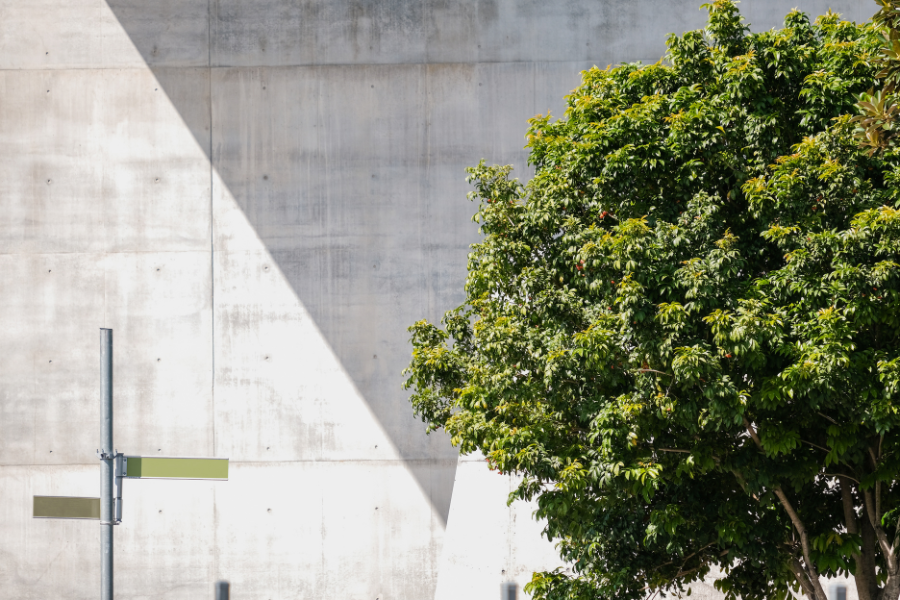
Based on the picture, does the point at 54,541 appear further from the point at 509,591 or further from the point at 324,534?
the point at 509,591

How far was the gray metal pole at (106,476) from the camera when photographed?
209 inches

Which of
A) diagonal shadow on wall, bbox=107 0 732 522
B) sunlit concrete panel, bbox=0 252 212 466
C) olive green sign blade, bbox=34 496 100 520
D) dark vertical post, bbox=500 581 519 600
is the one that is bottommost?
dark vertical post, bbox=500 581 519 600

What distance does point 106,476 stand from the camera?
17.6 ft

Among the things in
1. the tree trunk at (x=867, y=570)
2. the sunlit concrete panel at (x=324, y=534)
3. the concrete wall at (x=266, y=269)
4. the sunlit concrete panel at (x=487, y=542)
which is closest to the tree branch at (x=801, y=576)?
the tree trunk at (x=867, y=570)

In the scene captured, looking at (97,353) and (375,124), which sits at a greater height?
(375,124)

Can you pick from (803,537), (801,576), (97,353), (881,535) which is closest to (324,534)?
(97,353)

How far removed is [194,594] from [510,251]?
8.18 m

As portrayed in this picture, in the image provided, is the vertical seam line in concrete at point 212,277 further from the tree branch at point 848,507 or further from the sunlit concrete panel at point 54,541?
the tree branch at point 848,507

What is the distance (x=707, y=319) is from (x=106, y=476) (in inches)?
165

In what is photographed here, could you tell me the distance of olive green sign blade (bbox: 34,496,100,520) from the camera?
5473 mm

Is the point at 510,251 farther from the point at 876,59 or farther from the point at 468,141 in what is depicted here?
the point at 468,141

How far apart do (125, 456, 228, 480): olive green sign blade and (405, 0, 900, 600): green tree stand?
197 centimetres

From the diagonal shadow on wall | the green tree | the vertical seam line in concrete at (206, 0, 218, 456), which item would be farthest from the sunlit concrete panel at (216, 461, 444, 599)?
the green tree

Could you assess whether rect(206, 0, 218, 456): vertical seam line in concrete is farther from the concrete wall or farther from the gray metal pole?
the gray metal pole
